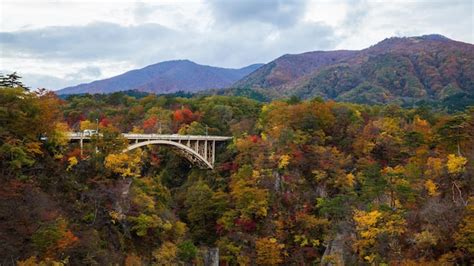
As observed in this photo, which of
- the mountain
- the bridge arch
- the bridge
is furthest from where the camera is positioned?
the mountain

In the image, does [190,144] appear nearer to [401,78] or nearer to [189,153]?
[189,153]

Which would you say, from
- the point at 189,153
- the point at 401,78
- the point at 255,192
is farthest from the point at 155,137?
→ the point at 401,78

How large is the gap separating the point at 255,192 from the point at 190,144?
10.4 m

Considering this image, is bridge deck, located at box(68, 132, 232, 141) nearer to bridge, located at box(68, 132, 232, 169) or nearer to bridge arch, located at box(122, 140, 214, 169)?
bridge, located at box(68, 132, 232, 169)

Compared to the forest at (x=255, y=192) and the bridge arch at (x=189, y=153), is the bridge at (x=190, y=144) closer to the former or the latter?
the bridge arch at (x=189, y=153)

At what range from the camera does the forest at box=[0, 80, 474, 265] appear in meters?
24.7

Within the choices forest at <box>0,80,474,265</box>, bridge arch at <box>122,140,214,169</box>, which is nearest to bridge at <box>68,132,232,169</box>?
bridge arch at <box>122,140,214,169</box>

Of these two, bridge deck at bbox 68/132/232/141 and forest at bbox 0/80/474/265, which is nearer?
forest at bbox 0/80/474/265

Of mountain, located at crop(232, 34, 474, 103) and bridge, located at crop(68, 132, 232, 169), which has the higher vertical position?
mountain, located at crop(232, 34, 474, 103)

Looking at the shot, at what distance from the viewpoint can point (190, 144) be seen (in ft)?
141

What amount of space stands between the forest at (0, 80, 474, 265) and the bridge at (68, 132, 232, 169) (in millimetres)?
1007

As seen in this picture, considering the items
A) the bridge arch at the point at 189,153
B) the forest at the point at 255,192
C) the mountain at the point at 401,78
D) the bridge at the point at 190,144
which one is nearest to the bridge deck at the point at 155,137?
the bridge at the point at 190,144

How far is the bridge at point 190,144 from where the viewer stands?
35.9 metres

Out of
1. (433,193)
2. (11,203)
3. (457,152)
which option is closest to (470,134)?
(457,152)
